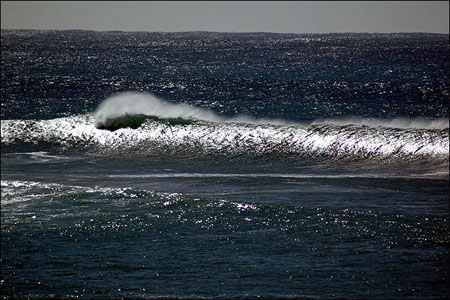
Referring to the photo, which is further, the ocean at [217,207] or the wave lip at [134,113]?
the wave lip at [134,113]

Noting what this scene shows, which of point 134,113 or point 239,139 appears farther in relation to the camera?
point 134,113

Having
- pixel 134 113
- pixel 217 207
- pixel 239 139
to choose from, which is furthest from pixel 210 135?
pixel 217 207

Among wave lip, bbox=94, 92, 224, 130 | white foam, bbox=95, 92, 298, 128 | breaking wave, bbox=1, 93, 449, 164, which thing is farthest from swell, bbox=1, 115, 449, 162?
white foam, bbox=95, 92, 298, 128

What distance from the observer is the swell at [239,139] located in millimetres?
22062

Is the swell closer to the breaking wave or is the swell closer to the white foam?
the breaking wave

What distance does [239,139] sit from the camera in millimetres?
24766

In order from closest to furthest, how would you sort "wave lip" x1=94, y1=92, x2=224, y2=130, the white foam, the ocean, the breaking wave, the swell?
the ocean, the swell, the breaking wave, "wave lip" x1=94, y1=92, x2=224, y2=130, the white foam

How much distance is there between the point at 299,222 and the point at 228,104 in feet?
106

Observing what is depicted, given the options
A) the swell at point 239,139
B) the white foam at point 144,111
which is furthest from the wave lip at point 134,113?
the swell at point 239,139

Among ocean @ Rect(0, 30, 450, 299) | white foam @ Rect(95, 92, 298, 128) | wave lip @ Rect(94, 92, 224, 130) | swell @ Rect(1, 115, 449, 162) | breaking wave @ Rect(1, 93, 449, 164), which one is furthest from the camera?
white foam @ Rect(95, 92, 298, 128)

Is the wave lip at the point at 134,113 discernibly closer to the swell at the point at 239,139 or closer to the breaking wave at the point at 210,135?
the breaking wave at the point at 210,135

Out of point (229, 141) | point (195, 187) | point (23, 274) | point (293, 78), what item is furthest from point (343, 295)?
point (293, 78)

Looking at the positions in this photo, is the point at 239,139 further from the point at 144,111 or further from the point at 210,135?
the point at 144,111

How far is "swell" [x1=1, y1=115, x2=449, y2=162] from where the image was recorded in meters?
22.1
